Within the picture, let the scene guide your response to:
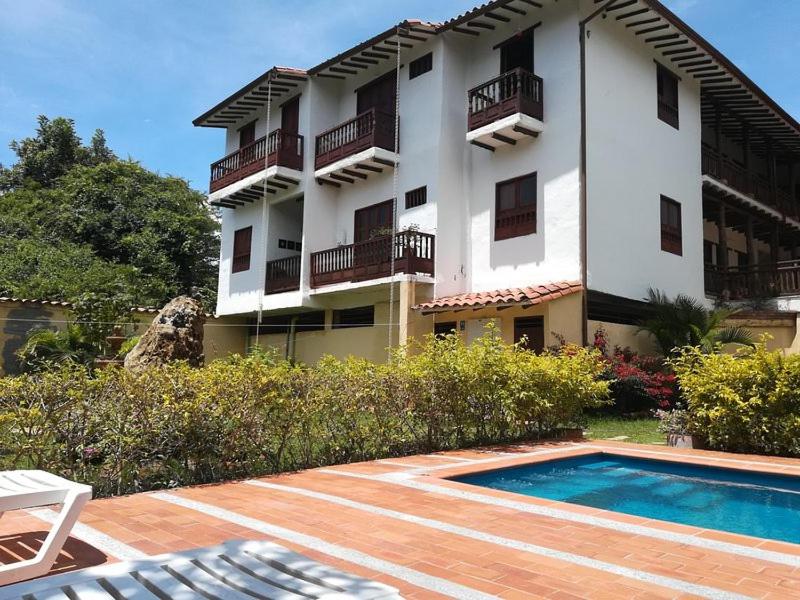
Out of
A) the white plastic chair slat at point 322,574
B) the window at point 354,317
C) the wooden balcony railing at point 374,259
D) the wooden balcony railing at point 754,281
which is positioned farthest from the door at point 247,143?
the white plastic chair slat at point 322,574

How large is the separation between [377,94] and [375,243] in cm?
482

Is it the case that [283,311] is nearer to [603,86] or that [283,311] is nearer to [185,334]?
[185,334]

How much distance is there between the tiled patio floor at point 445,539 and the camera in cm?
350

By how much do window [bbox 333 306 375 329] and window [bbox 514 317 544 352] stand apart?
185 inches

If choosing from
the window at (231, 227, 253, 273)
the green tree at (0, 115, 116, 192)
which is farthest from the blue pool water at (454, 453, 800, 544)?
the green tree at (0, 115, 116, 192)

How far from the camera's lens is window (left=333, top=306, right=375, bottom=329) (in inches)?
714

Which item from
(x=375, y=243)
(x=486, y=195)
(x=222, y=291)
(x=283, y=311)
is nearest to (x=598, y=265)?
(x=486, y=195)

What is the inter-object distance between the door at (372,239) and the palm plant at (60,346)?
6.79 m

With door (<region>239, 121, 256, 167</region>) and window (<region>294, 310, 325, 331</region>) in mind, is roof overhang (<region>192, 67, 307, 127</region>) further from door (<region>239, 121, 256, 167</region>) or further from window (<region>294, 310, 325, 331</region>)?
window (<region>294, 310, 325, 331</region>)

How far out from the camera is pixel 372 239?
16531 mm

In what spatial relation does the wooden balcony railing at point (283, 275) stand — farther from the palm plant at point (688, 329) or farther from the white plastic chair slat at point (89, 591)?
the white plastic chair slat at point (89, 591)

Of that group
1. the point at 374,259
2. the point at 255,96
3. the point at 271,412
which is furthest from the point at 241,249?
the point at 271,412

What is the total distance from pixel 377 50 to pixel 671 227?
8.96m

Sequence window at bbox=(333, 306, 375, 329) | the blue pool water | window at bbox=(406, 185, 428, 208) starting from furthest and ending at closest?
window at bbox=(333, 306, 375, 329) < window at bbox=(406, 185, 428, 208) < the blue pool water
